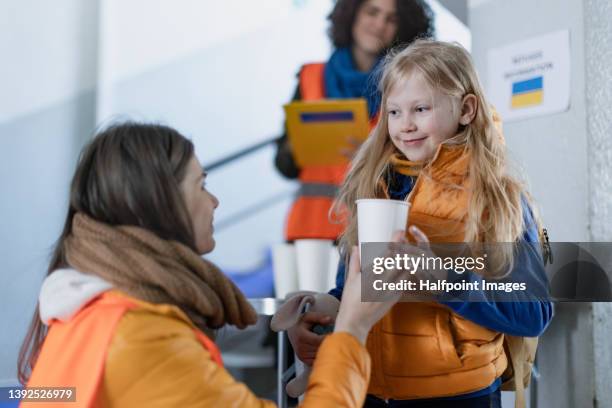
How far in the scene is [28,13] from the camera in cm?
318

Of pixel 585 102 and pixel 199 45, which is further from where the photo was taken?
pixel 199 45

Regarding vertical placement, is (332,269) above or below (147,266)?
below

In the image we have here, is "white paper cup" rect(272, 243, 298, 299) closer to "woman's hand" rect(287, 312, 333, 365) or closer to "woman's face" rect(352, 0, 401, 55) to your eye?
"woman's face" rect(352, 0, 401, 55)

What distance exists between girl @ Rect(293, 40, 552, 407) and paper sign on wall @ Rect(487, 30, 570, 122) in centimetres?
90

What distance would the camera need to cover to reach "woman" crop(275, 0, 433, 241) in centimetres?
296

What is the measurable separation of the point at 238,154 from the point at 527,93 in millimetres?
1785

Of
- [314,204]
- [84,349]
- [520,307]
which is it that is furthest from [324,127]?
[84,349]

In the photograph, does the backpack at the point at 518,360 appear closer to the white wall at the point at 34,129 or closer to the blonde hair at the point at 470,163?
the blonde hair at the point at 470,163

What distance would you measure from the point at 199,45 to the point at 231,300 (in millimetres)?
2808

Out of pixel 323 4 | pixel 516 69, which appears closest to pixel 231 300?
pixel 516 69

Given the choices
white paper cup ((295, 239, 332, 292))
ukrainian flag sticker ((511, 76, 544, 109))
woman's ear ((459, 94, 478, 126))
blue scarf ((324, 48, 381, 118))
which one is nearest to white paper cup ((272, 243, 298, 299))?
white paper cup ((295, 239, 332, 292))

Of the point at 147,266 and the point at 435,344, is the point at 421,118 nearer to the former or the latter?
the point at 435,344

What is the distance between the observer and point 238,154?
3.66 m

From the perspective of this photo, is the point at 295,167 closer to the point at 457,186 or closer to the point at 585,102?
the point at 585,102
